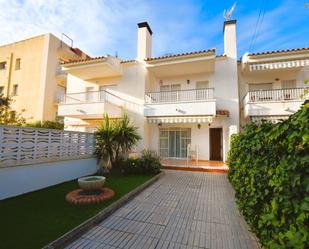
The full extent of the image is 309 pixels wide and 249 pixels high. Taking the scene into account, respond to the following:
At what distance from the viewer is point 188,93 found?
61.8 ft

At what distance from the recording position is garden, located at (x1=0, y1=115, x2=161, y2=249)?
4.96 m

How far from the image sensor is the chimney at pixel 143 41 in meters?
20.5

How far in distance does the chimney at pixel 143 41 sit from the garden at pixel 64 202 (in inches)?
420

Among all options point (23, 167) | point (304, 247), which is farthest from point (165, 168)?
point (304, 247)

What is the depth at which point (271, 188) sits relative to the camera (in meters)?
3.89

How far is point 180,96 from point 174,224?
14903 mm

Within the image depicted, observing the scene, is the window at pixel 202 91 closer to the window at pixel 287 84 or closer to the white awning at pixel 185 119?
the white awning at pixel 185 119

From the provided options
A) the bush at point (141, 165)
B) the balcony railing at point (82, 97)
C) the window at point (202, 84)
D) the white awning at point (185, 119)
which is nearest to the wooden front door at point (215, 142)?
the white awning at point (185, 119)

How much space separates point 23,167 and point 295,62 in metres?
24.0

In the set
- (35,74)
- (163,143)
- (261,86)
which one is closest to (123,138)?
(163,143)

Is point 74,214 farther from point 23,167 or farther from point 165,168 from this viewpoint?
point 165,168

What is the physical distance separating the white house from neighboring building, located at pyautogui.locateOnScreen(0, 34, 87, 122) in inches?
334

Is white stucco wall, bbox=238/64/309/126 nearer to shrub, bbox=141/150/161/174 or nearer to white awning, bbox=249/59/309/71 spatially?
white awning, bbox=249/59/309/71

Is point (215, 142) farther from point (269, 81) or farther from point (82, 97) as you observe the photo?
point (82, 97)
